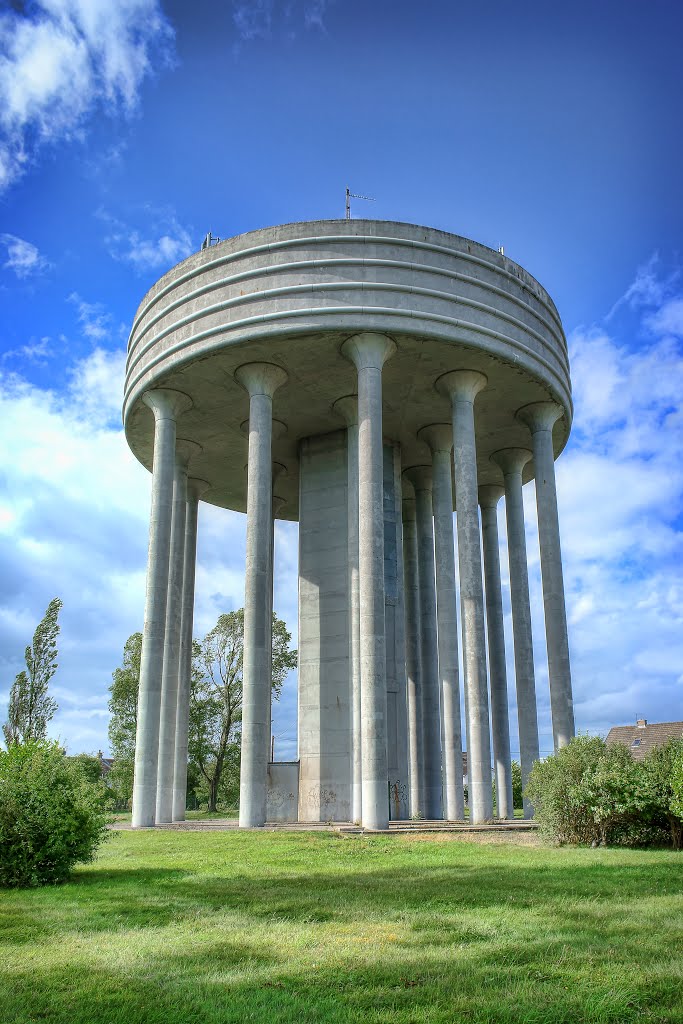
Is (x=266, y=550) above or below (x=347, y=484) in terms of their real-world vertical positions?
below

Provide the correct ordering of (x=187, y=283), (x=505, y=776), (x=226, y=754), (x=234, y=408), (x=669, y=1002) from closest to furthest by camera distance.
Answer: (x=669, y=1002)
(x=187, y=283)
(x=234, y=408)
(x=505, y=776)
(x=226, y=754)

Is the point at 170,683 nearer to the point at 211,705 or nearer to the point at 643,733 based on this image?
the point at 211,705

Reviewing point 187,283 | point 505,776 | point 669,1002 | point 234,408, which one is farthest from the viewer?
point 505,776

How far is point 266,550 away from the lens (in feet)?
79.5

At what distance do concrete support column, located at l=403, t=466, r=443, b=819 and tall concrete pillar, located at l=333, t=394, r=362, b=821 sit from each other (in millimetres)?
6126

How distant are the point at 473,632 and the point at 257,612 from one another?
6.30m

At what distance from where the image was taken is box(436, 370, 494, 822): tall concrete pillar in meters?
23.9

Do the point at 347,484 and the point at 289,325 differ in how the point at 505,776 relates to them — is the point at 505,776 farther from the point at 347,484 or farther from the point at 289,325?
the point at 289,325

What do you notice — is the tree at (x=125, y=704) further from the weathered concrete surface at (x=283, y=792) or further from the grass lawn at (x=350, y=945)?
the grass lawn at (x=350, y=945)

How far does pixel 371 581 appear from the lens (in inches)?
884

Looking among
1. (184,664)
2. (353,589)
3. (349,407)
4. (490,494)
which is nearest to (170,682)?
(184,664)

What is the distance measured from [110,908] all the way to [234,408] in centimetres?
2095

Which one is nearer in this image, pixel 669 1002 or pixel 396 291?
pixel 669 1002

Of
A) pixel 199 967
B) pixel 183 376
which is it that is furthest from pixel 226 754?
pixel 199 967
